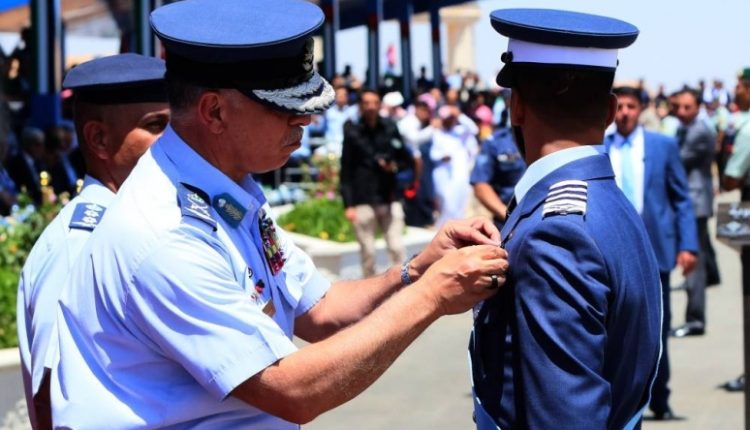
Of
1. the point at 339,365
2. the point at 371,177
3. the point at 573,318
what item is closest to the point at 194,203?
the point at 339,365

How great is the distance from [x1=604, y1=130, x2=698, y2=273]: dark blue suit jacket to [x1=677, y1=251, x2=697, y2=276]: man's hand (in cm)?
3

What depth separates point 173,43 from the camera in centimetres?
303

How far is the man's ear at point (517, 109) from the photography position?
3201mm

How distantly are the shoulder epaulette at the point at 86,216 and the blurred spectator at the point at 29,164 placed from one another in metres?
9.30

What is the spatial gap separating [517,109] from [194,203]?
757 mm

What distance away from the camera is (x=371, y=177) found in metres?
12.7

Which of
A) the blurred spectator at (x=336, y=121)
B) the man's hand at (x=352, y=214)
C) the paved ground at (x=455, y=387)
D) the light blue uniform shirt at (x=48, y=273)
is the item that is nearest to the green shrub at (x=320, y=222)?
the man's hand at (x=352, y=214)

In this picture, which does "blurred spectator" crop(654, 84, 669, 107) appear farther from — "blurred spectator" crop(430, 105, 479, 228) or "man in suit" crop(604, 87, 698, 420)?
"man in suit" crop(604, 87, 698, 420)

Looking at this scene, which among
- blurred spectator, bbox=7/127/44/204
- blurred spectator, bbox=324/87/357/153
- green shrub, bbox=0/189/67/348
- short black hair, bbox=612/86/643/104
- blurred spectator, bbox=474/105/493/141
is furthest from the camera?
blurred spectator, bbox=324/87/357/153

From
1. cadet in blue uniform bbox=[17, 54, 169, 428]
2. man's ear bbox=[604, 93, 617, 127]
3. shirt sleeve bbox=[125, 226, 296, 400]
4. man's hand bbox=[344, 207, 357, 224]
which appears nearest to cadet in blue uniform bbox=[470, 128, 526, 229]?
man's hand bbox=[344, 207, 357, 224]

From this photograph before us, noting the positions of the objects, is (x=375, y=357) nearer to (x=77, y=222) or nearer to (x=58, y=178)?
(x=77, y=222)

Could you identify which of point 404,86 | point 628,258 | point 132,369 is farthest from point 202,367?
point 404,86

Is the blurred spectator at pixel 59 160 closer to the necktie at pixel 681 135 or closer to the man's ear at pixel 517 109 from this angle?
the necktie at pixel 681 135

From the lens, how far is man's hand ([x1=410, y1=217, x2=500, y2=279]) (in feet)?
11.0
